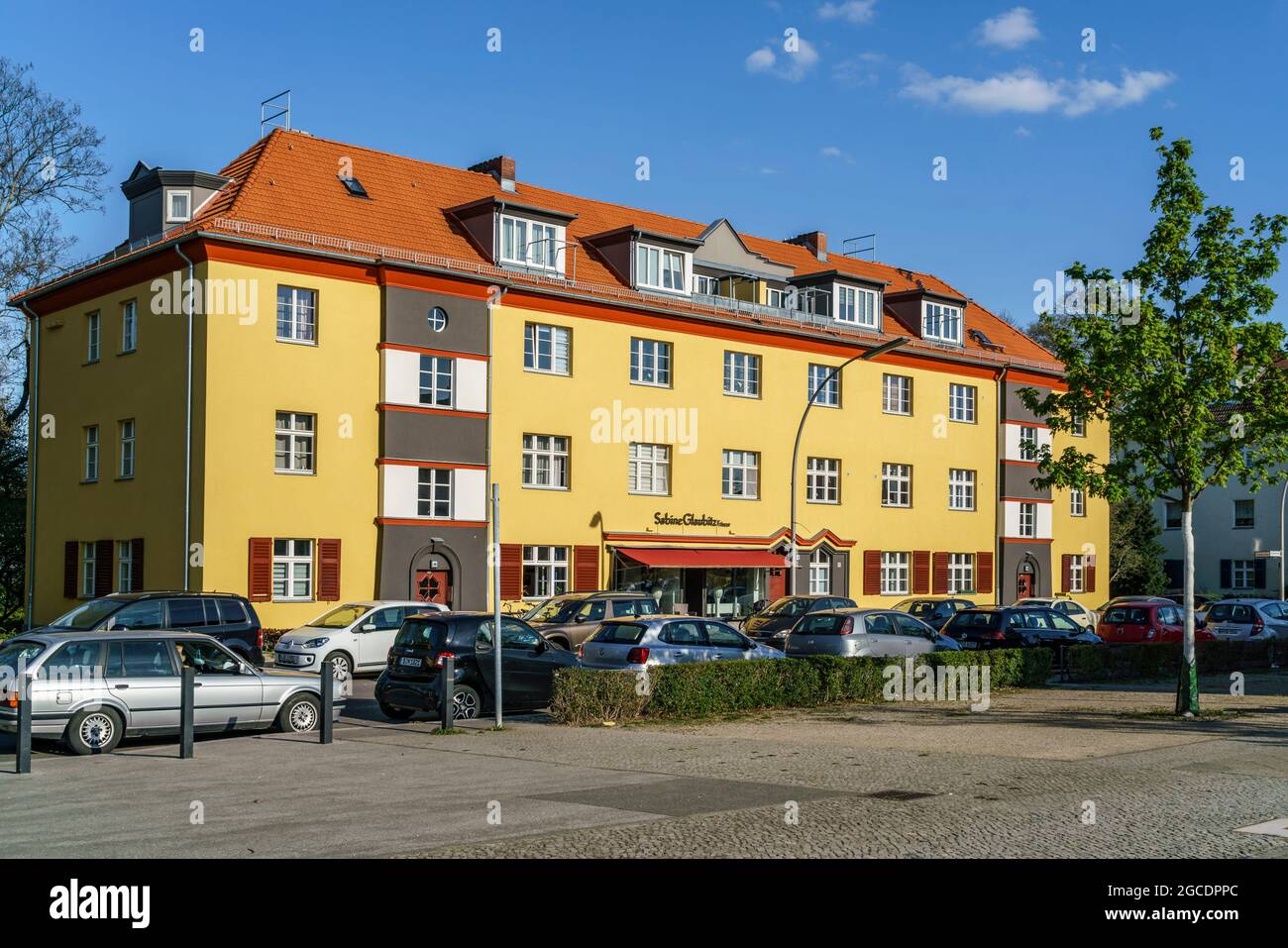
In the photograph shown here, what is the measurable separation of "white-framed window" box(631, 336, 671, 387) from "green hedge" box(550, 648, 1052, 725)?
1938cm

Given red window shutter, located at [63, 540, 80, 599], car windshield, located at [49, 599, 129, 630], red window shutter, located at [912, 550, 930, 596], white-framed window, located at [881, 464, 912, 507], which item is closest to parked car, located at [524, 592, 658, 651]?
car windshield, located at [49, 599, 129, 630]

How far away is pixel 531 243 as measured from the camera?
39.4 metres

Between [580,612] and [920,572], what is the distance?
23039 millimetres

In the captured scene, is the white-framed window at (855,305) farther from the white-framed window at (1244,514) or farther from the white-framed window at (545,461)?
the white-framed window at (1244,514)

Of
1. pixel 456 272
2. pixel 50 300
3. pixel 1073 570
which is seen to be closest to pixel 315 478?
pixel 456 272

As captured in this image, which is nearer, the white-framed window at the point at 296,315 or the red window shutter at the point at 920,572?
the white-framed window at the point at 296,315

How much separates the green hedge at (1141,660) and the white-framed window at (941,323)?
23.1 metres

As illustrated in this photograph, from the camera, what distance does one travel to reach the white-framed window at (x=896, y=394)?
4878 centimetres

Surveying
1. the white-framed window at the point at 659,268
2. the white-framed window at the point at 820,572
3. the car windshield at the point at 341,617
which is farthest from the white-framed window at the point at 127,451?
the white-framed window at the point at 820,572

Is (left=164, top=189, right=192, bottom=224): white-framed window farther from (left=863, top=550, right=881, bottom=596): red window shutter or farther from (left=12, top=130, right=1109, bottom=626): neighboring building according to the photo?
(left=863, top=550, right=881, bottom=596): red window shutter

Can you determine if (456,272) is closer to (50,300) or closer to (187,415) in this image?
(187,415)

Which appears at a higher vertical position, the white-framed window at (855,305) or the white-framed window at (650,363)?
the white-framed window at (855,305)

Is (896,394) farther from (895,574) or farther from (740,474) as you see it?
(740,474)

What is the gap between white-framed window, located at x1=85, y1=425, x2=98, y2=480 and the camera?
37.3 m
